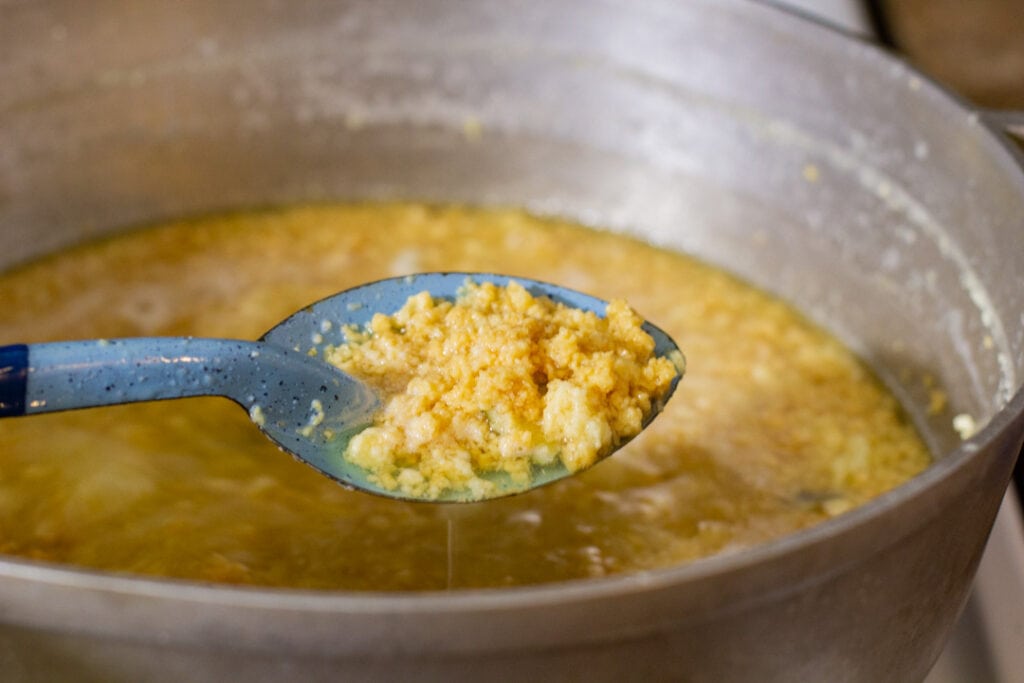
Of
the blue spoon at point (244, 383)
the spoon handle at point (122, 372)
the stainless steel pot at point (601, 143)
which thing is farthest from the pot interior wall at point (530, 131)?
the spoon handle at point (122, 372)

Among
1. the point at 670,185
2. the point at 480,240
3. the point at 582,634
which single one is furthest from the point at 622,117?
the point at 582,634

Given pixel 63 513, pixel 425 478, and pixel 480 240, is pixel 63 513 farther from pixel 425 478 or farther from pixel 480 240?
pixel 480 240

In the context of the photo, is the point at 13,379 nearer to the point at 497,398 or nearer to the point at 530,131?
the point at 497,398

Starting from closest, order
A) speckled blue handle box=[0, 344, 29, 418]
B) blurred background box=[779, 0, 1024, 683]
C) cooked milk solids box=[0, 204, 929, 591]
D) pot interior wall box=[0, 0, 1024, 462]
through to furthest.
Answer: speckled blue handle box=[0, 344, 29, 418], cooked milk solids box=[0, 204, 929, 591], pot interior wall box=[0, 0, 1024, 462], blurred background box=[779, 0, 1024, 683]

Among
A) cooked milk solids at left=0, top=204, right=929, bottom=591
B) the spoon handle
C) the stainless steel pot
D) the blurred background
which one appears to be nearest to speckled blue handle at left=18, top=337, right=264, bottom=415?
the spoon handle

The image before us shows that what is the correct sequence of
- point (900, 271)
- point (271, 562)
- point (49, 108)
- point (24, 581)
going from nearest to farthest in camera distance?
point (24, 581) → point (271, 562) → point (900, 271) → point (49, 108)

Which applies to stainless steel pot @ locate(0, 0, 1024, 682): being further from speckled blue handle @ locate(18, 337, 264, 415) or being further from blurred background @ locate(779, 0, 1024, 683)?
speckled blue handle @ locate(18, 337, 264, 415)
